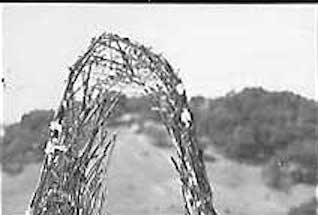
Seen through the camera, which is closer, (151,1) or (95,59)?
(95,59)

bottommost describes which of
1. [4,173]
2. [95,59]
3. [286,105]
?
[4,173]

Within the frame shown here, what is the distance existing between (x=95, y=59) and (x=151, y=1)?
21cm

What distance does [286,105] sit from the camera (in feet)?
4.01

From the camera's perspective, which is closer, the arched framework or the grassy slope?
the arched framework

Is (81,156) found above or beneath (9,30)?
beneath

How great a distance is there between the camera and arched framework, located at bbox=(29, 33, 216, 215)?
1.03 meters

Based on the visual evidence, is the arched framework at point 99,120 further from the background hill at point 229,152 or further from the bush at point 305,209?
the bush at point 305,209

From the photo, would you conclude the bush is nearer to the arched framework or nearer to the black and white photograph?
the black and white photograph

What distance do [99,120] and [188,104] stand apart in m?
0.19

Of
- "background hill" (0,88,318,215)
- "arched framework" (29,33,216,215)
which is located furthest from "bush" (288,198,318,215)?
"arched framework" (29,33,216,215)

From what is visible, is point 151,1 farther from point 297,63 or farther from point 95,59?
point 297,63

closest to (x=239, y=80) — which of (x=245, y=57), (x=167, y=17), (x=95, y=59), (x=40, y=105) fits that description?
(x=245, y=57)

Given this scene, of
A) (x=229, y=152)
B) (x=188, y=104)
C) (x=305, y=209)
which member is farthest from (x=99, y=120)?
(x=305, y=209)

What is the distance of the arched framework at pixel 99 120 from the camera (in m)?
1.03
